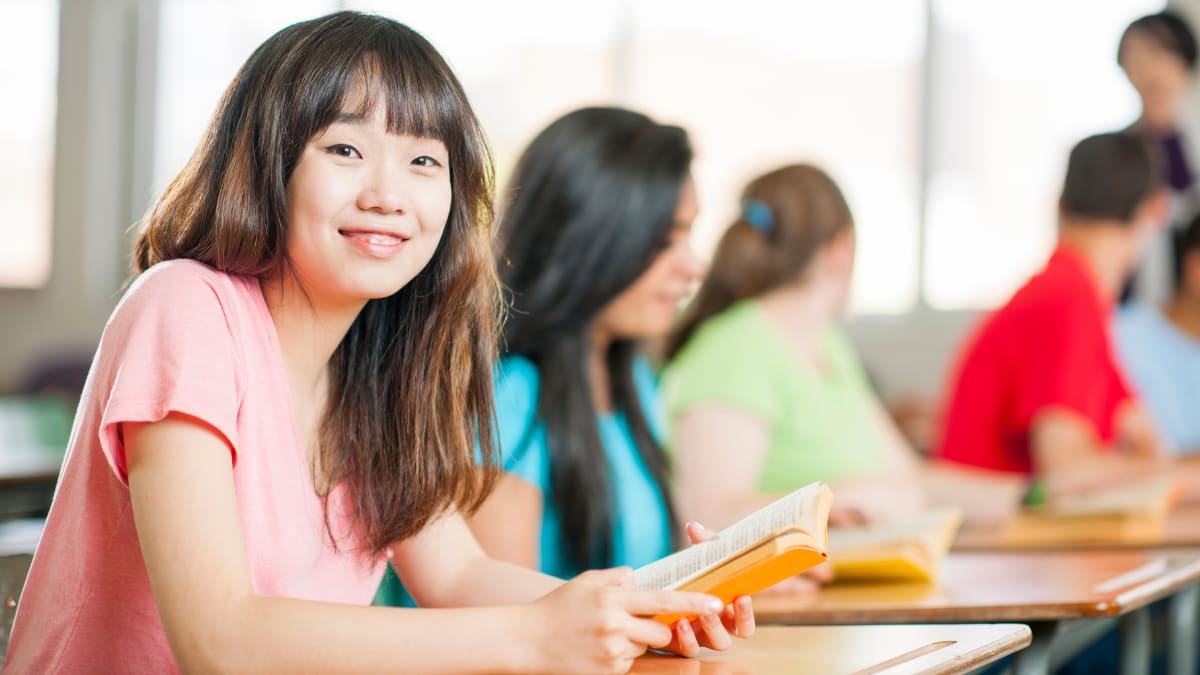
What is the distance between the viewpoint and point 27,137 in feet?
22.5

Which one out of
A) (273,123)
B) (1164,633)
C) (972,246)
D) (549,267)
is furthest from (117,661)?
(972,246)

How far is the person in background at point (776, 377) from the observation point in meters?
2.17

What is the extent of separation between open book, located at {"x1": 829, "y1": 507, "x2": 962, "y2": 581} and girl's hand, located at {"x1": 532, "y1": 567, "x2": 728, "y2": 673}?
695 millimetres

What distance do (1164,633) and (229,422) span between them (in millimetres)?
2061

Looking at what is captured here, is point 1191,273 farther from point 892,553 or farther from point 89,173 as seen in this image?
point 89,173

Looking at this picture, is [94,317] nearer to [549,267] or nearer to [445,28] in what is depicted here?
[445,28]

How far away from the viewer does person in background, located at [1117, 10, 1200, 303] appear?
446cm

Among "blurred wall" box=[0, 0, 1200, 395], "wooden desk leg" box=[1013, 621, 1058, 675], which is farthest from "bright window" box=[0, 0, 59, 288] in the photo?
"wooden desk leg" box=[1013, 621, 1058, 675]

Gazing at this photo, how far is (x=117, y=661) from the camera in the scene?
1.13 metres

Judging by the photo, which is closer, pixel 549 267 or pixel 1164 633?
pixel 549 267

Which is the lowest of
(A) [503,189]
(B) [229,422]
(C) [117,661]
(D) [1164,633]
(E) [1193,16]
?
(D) [1164,633]

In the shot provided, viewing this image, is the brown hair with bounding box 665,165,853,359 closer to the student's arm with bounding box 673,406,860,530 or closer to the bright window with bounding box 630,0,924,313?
the student's arm with bounding box 673,406,860,530

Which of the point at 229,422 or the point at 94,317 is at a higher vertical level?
the point at 229,422

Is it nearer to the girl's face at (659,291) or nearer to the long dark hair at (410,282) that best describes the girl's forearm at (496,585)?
the long dark hair at (410,282)
